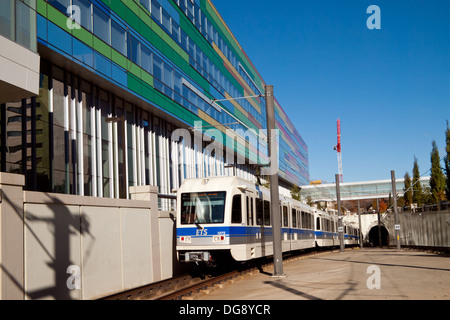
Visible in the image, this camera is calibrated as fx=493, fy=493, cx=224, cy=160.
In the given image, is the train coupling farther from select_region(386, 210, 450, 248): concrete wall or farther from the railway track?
select_region(386, 210, 450, 248): concrete wall

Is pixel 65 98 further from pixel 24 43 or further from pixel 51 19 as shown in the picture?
pixel 24 43

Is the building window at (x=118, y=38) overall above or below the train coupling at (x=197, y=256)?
above

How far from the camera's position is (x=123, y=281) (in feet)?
47.6

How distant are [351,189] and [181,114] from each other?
58.1 metres

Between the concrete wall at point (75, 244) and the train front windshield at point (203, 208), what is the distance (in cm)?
120

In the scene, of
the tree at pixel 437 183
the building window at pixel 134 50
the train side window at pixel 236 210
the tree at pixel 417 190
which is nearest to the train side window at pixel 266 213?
the train side window at pixel 236 210

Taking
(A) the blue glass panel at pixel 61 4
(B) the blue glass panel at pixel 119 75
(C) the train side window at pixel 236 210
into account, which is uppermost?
(A) the blue glass panel at pixel 61 4

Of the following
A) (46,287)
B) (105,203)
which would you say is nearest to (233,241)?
(105,203)

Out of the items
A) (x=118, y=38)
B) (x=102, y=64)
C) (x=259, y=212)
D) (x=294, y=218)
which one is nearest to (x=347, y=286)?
(x=259, y=212)

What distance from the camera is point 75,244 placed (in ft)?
40.3

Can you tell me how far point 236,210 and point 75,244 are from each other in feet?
19.4

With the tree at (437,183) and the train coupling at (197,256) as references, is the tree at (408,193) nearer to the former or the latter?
the tree at (437,183)

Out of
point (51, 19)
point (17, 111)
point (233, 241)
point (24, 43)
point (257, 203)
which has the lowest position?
point (233, 241)

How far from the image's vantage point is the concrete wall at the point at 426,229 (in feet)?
99.6
